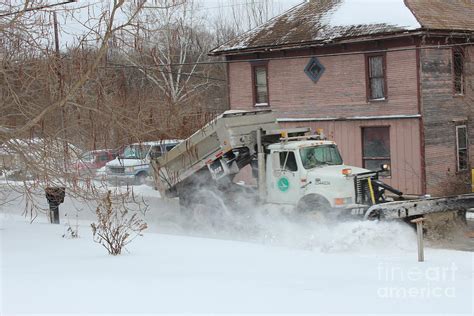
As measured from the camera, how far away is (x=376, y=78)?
24844 millimetres

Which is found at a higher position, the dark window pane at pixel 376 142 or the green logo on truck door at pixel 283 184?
the dark window pane at pixel 376 142

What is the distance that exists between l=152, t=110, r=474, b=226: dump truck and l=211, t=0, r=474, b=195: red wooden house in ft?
18.3

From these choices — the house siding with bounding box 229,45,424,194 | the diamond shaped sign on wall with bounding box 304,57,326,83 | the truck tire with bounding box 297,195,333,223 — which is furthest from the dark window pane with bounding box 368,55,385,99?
the truck tire with bounding box 297,195,333,223

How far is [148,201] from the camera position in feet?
79.7

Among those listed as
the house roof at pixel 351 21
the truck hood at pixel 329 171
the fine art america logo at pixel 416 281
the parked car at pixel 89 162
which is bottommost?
the fine art america logo at pixel 416 281

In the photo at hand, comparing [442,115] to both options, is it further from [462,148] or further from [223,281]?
[223,281]

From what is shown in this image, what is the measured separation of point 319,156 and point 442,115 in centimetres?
867

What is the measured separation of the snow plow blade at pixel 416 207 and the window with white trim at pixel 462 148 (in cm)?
846

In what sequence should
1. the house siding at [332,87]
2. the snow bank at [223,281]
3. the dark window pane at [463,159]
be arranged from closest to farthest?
the snow bank at [223,281] → the house siding at [332,87] → the dark window pane at [463,159]

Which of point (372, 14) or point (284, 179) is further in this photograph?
point (372, 14)

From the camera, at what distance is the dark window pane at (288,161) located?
56.5ft

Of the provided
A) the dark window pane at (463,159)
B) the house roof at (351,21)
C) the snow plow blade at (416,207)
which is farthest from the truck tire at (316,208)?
the dark window pane at (463,159)

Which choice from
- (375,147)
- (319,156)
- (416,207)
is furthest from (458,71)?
(416,207)

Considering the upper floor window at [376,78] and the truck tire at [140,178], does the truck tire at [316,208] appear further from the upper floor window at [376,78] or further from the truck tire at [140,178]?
the truck tire at [140,178]
